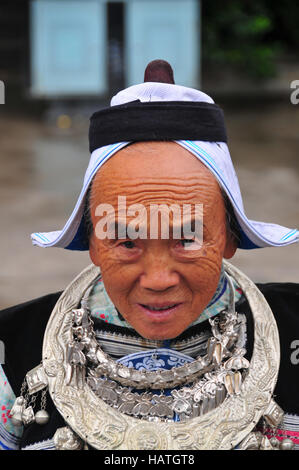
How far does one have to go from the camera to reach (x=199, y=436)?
1761mm

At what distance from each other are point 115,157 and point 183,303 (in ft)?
1.33

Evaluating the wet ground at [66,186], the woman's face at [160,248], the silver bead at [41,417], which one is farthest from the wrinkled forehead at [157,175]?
the wet ground at [66,186]

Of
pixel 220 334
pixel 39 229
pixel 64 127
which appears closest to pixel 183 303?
pixel 220 334

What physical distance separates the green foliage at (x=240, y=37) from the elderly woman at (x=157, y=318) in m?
9.69

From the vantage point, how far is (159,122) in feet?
5.42

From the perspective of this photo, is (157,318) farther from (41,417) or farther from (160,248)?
(41,417)

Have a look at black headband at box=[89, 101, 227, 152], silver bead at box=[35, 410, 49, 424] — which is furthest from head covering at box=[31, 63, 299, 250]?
silver bead at box=[35, 410, 49, 424]

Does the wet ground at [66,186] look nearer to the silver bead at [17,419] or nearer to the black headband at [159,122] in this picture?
the silver bead at [17,419]

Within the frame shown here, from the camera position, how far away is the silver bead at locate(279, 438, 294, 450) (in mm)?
1833

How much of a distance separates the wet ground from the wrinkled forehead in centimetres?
321

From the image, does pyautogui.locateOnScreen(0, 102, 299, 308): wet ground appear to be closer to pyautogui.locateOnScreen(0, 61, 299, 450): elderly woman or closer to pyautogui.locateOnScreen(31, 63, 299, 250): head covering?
pyautogui.locateOnScreen(0, 61, 299, 450): elderly woman

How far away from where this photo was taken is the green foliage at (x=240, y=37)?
11.2m

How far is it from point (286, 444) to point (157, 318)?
504 millimetres

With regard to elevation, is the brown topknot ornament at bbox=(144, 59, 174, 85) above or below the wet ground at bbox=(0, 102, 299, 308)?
above
